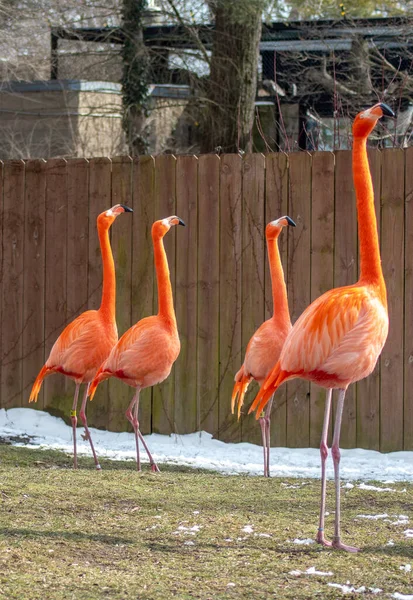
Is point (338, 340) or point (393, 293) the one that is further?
point (393, 293)

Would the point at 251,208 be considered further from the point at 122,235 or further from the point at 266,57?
the point at 266,57

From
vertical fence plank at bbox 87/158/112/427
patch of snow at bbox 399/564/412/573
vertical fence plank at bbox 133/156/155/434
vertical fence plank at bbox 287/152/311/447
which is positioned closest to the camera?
patch of snow at bbox 399/564/412/573

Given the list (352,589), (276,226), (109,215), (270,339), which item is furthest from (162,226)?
(352,589)

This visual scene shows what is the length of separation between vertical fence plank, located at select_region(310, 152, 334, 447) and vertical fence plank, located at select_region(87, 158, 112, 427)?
6.52ft

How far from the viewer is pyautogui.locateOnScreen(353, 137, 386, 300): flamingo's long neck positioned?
471cm

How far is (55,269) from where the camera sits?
8797 millimetres

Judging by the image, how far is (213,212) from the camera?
8.20 meters

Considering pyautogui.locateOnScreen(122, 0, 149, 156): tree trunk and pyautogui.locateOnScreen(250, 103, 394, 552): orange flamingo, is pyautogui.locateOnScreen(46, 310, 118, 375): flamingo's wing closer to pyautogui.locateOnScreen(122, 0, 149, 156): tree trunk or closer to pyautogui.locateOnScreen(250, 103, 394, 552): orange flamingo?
pyautogui.locateOnScreen(250, 103, 394, 552): orange flamingo

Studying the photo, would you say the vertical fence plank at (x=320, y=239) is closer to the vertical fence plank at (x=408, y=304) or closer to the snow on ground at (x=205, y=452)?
the snow on ground at (x=205, y=452)

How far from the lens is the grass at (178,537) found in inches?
146

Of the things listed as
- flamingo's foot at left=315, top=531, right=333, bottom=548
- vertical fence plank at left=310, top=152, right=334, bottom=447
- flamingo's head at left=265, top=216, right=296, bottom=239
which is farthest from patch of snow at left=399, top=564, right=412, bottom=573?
vertical fence plank at left=310, top=152, right=334, bottom=447

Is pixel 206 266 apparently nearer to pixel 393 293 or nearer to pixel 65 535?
pixel 393 293

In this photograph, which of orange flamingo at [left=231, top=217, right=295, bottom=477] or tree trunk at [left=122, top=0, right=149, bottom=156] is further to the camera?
tree trunk at [left=122, top=0, right=149, bottom=156]

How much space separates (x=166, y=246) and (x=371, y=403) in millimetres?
2367
